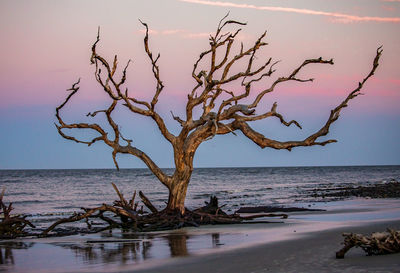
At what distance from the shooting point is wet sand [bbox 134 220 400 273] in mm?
9805

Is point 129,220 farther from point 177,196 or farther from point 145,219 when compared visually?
point 177,196

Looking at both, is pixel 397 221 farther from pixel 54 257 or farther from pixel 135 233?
pixel 54 257

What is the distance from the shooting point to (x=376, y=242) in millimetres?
10266

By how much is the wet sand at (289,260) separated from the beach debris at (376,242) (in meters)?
0.14

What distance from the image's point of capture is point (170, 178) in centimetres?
1908

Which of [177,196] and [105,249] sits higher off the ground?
[177,196]

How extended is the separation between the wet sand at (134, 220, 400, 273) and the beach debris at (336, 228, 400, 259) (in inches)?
5.6

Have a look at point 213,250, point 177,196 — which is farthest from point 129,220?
point 213,250

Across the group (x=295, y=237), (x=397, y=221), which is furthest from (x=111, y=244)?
(x=397, y=221)

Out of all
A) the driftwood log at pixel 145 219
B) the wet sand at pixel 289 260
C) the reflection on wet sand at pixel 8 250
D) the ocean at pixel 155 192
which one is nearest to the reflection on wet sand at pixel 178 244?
the wet sand at pixel 289 260

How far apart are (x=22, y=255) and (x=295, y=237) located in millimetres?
6183

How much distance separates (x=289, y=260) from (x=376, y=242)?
154 cm

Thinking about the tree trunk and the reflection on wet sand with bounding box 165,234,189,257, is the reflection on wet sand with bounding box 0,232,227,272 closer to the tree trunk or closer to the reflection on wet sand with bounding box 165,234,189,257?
the reflection on wet sand with bounding box 165,234,189,257

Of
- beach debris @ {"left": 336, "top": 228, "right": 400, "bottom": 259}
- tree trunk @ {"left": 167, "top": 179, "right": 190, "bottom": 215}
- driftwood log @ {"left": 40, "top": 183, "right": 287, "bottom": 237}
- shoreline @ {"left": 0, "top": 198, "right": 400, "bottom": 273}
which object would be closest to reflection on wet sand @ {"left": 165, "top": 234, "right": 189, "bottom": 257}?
shoreline @ {"left": 0, "top": 198, "right": 400, "bottom": 273}
